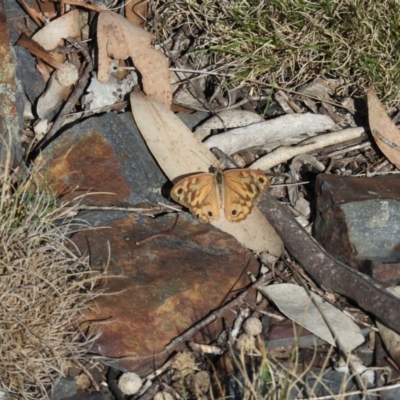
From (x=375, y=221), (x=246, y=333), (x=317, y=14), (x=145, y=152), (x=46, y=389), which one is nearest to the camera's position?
(x=46, y=389)

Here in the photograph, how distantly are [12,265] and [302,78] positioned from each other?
1.78 meters

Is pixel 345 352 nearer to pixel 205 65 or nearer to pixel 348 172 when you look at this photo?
pixel 348 172

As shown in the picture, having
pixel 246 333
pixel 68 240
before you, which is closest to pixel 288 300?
pixel 246 333

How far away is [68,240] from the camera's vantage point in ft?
10.6

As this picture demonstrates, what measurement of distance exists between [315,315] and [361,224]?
1.46ft

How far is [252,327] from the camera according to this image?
10.2ft

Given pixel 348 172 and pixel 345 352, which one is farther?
pixel 348 172

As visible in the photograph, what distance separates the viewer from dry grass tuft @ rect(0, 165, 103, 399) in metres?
2.85

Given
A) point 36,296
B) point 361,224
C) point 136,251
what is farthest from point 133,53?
point 36,296

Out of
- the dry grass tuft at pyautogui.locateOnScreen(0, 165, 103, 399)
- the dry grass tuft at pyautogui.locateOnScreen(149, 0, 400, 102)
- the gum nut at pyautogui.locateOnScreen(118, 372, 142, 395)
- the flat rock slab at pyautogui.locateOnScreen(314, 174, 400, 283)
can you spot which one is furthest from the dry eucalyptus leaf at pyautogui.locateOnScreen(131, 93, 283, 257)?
the gum nut at pyautogui.locateOnScreen(118, 372, 142, 395)

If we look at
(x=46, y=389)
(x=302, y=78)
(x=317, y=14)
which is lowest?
(x=46, y=389)

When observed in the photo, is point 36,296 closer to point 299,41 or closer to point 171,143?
point 171,143

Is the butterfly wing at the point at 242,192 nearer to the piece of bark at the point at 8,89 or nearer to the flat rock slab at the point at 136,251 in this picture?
the flat rock slab at the point at 136,251

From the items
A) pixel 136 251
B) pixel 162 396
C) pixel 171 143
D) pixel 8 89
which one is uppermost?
pixel 8 89
